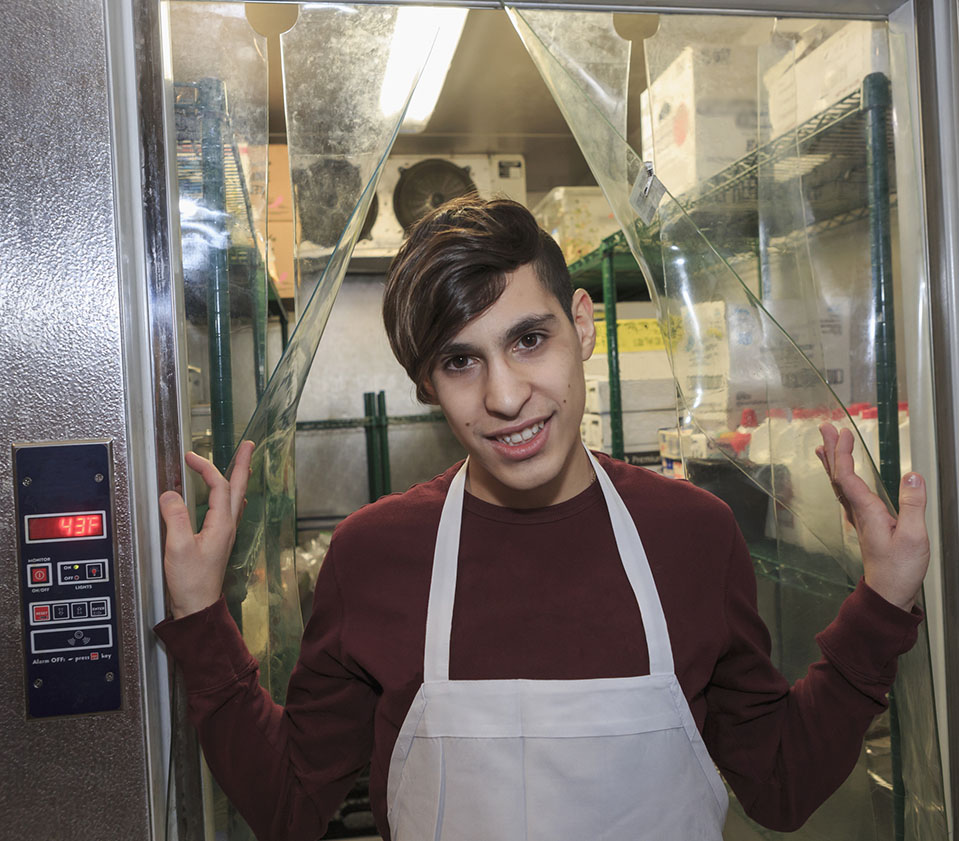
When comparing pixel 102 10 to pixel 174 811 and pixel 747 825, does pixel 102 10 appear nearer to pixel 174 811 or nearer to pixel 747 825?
pixel 174 811

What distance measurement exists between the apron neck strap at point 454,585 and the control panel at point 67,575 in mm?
399

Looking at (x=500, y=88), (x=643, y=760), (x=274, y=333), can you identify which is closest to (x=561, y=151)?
(x=500, y=88)

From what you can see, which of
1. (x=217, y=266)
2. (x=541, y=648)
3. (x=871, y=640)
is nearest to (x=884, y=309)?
(x=871, y=640)

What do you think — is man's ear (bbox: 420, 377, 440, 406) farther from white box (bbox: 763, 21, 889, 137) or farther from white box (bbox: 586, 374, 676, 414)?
white box (bbox: 586, 374, 676, 414)

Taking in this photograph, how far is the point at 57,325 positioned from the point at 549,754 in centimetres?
83

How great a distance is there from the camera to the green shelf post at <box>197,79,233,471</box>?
3.57 feet

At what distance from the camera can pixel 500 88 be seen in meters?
3.15

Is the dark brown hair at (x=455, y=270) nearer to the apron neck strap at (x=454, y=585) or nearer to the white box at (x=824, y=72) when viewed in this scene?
the apron neck strap at (x=454, y=585)

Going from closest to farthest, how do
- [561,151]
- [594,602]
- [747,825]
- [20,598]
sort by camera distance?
[20,598], [594,602], [747,825], [561,151]

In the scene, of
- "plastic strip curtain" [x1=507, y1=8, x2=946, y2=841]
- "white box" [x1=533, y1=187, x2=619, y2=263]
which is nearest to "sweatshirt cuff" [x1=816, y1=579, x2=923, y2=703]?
"plastic strip curtain" [x1=507, y1=8, x2=946, y2=841]

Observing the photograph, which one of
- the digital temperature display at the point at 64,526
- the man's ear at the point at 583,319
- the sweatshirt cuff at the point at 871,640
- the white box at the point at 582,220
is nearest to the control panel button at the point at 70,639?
the digital temperature display at the point at 64,526

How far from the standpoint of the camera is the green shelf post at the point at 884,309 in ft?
4.33

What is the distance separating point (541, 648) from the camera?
1.04 metres

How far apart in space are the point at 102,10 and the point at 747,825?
6.30 feet
